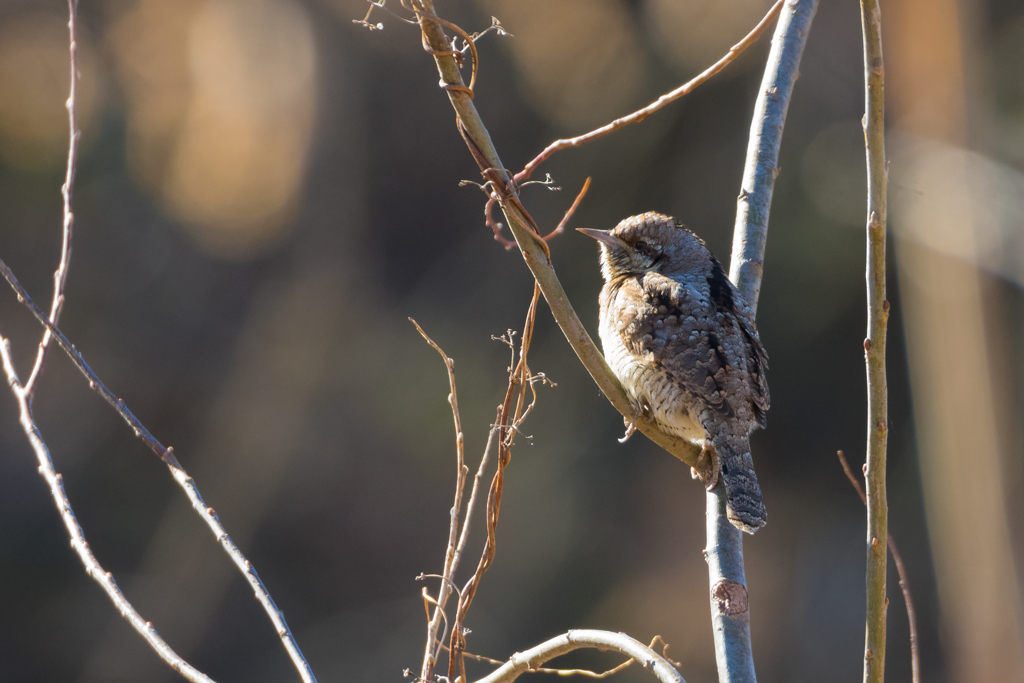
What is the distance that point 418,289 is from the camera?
766cm

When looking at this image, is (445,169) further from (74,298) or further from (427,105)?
(74,298)

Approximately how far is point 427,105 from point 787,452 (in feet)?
15.6

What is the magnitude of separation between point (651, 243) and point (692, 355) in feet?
2.02

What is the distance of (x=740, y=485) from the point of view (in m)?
2.10

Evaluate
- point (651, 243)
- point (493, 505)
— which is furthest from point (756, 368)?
point (493, 505)

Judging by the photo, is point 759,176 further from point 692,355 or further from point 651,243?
point 651,243

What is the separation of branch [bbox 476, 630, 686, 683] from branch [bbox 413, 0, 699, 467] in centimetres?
56

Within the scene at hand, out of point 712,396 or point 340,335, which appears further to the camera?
point 340,335

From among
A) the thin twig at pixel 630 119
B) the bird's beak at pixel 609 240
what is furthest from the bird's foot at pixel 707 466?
the thin twig at pixel 630 119

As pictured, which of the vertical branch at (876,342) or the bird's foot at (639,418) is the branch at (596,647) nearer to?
the vertical branch at (876,342)

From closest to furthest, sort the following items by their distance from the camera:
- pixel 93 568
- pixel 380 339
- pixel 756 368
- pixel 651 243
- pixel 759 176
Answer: pixel 93 568, pixel 759 176, pixel 756 368, pixel 651 243, pixel 380 339

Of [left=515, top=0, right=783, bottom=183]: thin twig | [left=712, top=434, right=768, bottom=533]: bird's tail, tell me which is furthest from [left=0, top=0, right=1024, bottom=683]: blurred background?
[left=515, top=0, right=783, bottom=183]: thin twig

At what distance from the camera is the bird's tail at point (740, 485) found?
1958 mm

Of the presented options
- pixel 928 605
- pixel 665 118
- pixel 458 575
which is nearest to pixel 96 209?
pixel 458 575
